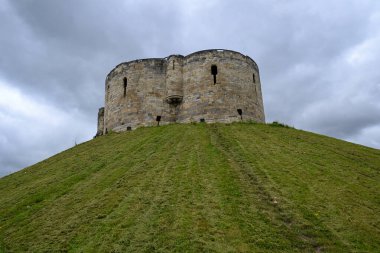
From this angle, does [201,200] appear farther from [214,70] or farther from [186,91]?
[214,70]

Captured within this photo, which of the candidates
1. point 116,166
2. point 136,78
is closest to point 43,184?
point 116,166

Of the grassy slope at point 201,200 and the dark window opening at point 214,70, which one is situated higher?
the dark window opening at point 214,70

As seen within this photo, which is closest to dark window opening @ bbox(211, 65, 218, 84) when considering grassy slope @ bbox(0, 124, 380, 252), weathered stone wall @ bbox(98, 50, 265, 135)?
weathered stone wall @ bbox(98, 50, 265, 135)

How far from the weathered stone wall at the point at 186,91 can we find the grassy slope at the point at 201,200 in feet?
27.0

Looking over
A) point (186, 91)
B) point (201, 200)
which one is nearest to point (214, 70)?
point (186, 91)

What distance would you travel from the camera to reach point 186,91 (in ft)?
98.3

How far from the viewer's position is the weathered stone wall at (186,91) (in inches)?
1125

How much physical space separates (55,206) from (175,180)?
469cm

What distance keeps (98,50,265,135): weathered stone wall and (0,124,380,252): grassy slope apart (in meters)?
8.22

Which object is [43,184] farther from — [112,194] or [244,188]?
[244,188]

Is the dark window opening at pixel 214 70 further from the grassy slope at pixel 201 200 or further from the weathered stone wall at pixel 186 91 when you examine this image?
the grassy slope at pixel 201 200

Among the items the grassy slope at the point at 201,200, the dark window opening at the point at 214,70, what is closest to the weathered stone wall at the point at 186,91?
the dark window opening at the point at 214,70

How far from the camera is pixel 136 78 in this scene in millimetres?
31219

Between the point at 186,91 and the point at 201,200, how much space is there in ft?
64.5
